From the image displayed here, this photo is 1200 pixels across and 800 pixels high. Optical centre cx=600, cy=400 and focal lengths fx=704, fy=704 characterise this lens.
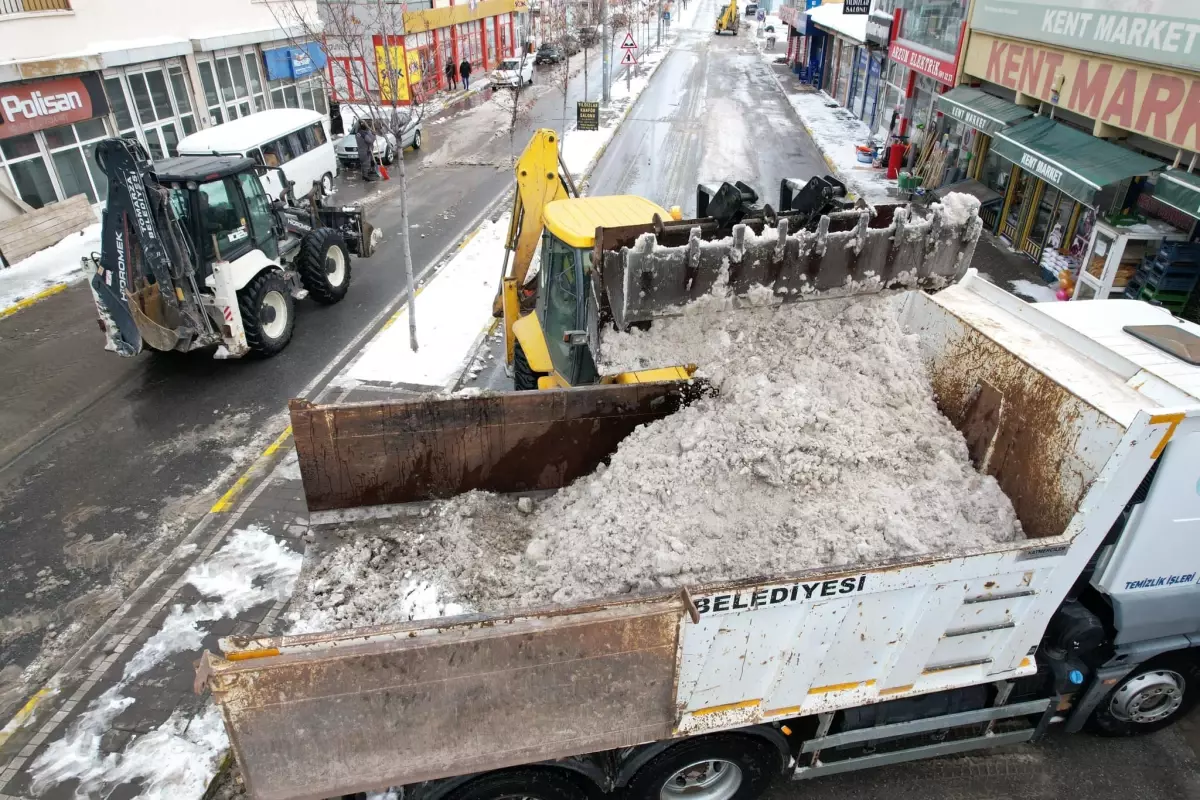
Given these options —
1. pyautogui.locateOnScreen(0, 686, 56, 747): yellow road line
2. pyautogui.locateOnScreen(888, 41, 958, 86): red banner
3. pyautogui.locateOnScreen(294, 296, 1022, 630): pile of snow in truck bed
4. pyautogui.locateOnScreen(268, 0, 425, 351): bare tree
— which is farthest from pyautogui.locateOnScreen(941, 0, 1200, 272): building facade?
pyautogui.locateOnScreen(0, 686, 56, 747): yellow road line

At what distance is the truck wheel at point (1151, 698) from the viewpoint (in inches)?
174

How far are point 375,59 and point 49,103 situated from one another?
7.86m

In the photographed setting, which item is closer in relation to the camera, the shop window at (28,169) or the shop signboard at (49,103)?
the shop signboard at (49,103)

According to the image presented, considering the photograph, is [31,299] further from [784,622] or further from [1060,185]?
[1060,185]

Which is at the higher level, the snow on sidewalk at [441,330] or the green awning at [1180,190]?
the green awning at [1180,190]

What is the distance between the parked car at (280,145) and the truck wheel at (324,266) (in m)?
2.18

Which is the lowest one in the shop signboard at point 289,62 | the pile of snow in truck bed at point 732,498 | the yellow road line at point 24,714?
the yellow road line at point 24,714

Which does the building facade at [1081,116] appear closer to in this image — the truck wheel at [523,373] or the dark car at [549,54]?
the truck wheel at [523,373]

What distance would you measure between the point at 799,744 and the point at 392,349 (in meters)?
7.52

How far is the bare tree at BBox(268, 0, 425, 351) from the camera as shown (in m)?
9.65

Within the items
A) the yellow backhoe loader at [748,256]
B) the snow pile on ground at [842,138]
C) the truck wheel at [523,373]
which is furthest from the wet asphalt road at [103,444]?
the snow pile on ground at [842,138]

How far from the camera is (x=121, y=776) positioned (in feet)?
14.6

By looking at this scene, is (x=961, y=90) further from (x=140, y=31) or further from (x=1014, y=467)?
(x=140, y=31)

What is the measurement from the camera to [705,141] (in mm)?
22219
